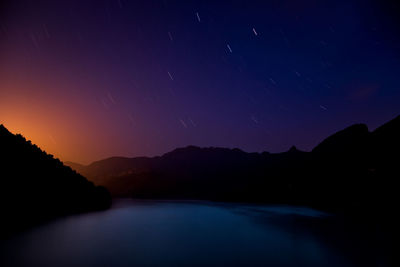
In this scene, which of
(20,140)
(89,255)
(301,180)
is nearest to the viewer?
(89,255)

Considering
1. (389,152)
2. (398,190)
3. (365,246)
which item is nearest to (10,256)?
(365,246)

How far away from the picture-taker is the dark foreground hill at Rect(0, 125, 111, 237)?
2833 cm

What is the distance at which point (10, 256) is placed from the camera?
13.1 m

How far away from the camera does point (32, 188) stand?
35625 mm

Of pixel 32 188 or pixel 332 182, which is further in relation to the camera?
pixel 332 182

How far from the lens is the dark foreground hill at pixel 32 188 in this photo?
28.3 m

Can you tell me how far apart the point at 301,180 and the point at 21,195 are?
85463 millimetres

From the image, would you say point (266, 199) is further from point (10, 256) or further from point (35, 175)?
point (10, 256)

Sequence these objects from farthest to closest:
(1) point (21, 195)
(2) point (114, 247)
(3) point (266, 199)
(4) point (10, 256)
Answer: (3) point (266, 199), (1) point (21, 195), (2) point (114, 247), (4) point (10, 256)

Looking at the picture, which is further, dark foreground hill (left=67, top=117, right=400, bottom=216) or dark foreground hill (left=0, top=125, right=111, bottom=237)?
dark foreground hill (left=67, top=117, right=400, bottom=216)

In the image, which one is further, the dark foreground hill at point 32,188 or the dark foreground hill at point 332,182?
the dark foreground hill at point 332,182

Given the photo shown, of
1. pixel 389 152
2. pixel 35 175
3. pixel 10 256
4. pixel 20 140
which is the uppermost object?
pixel 20 140

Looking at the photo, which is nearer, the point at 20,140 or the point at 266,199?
the point at 20,140

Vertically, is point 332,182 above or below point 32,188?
above
